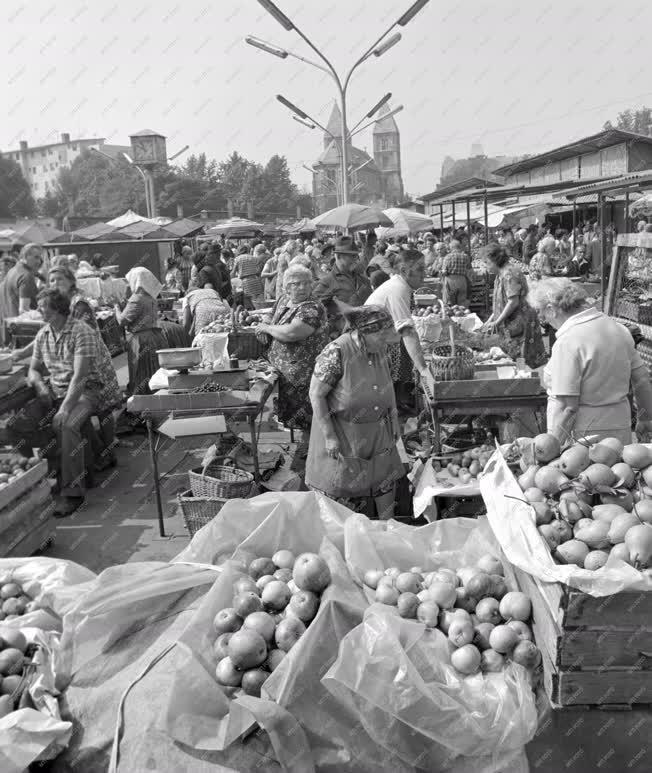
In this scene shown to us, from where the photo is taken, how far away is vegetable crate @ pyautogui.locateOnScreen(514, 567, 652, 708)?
2.21m

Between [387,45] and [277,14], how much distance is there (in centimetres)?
318

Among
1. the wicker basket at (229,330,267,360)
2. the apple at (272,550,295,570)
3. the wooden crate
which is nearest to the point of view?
the apple at (272,550,295,570)

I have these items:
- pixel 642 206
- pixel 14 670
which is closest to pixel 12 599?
pixel 14 670

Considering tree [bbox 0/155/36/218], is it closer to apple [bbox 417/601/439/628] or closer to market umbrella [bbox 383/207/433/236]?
market umbrella [bbox 383/207/433/236]

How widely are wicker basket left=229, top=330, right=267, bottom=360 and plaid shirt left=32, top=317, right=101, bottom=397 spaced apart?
1.52 meters

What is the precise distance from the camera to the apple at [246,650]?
8.02 feet

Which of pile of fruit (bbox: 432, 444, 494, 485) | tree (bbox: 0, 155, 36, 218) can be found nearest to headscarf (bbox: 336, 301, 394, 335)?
pile of fruit (bbox: 432, 444, 494, 485)

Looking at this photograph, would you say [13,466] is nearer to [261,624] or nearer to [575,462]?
[261,624]

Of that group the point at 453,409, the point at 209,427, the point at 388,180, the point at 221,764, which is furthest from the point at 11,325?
the point at 388,180

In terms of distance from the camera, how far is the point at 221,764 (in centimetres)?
215

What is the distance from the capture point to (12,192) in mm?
71375

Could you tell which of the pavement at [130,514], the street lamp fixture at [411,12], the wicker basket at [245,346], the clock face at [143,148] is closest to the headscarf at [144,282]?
the wicker basket at [245,346]

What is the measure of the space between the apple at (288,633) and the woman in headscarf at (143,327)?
5515 mm

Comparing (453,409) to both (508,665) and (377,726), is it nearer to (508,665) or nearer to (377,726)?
(508,665)
